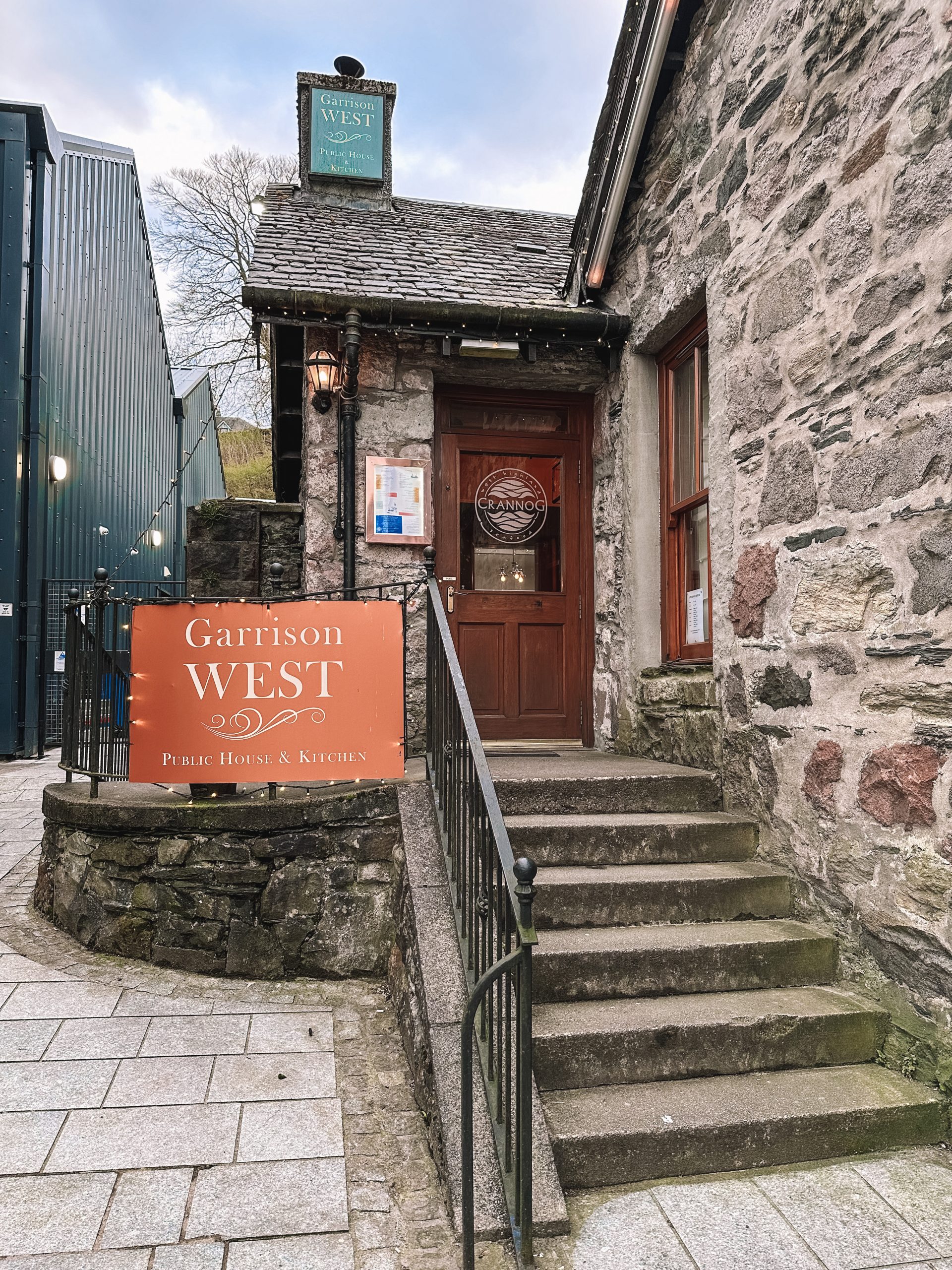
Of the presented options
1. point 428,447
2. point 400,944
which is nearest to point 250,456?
point 428,447

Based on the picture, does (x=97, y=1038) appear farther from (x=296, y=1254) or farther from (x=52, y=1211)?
(x=296, y=1254)

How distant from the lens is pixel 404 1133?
8.37 feet

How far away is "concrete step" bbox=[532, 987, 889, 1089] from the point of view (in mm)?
2508

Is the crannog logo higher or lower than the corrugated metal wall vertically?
lower

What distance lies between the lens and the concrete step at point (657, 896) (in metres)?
3.06

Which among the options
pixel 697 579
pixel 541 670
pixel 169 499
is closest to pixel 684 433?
pixel 697 579

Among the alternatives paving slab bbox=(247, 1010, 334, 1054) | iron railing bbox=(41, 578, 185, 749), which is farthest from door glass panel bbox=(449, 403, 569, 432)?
iron railing bbox=(41, 578, 185, 749)

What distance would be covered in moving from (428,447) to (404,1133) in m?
3.72

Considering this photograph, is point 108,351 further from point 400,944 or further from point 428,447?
point 400,944

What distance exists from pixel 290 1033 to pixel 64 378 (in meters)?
9.16

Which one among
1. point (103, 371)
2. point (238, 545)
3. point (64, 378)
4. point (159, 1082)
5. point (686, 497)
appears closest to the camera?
point (159, 1082)

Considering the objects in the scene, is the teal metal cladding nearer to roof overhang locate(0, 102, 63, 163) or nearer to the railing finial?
roof overhang locate(0, 102, 63, 163)

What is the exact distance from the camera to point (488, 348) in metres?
4.86

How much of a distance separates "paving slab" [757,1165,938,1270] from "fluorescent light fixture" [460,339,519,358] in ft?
13.8
